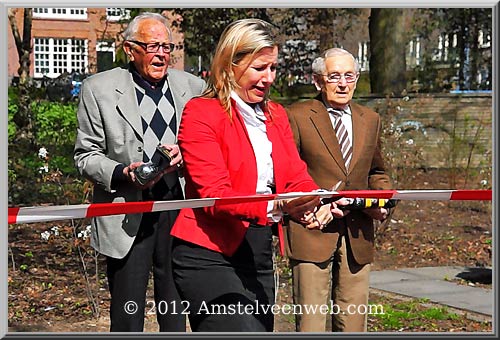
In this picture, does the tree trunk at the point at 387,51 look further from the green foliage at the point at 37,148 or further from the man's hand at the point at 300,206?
the man's hand at the point at 300,206

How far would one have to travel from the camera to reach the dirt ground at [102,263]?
7348 mm

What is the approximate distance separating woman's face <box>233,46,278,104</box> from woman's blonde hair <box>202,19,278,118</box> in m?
0.02

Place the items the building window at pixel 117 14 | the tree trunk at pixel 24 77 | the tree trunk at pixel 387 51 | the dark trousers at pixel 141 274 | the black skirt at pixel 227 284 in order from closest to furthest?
1. the black skirt at pixel 227 284
2. the dark trousers at pixel 141 274
3. the tree trunk at pixel 24 77
4. the building window at pixel 117 14
5. the tree trunk at pixel 387 51

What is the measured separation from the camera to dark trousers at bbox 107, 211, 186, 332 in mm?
5086

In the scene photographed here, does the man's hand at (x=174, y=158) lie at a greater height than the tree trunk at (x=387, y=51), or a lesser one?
lesser

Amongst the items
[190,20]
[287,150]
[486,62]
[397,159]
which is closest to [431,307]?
[397,159]

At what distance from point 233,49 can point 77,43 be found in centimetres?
970

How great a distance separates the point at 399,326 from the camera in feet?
23.8

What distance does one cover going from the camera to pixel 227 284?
4.12 metres

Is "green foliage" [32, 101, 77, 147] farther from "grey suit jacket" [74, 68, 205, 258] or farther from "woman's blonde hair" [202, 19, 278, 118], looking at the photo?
"woman's blonde hair" [202, 19, 278, 118]

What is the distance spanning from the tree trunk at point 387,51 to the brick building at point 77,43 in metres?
3.60

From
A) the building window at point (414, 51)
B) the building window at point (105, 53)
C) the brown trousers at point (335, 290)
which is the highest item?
the building window at point (414, 51)

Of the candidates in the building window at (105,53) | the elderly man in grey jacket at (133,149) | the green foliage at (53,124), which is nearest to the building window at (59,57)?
the building window at (105,53)

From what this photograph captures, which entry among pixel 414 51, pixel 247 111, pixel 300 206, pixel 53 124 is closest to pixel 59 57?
pixel 53 124
